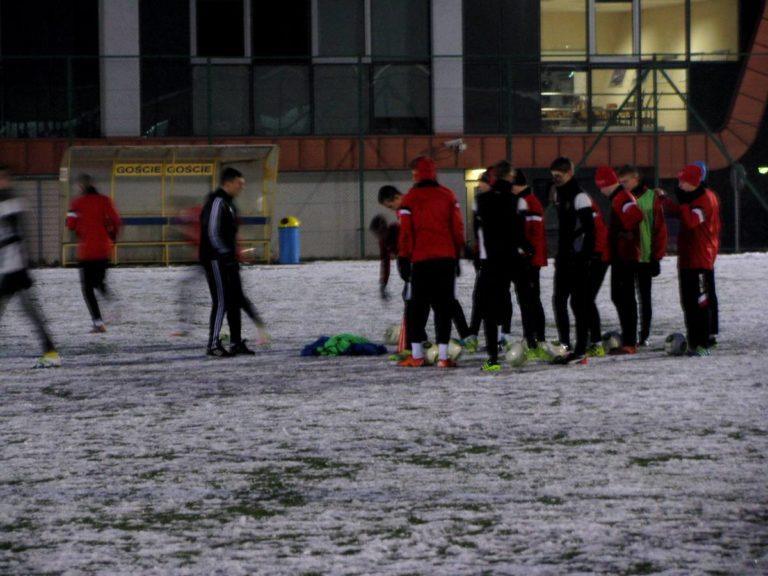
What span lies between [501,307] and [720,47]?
78.6ft

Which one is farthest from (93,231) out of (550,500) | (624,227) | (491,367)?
(550,500)

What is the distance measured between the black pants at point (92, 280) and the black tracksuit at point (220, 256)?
9.15ft

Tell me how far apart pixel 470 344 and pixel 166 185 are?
19.0 m

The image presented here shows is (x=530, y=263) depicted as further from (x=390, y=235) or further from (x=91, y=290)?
(x=91, y=290)

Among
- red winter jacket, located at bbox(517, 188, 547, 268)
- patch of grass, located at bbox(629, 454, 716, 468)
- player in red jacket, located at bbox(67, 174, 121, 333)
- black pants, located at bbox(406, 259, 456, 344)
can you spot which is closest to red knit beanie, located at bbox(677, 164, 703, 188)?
red winter jacket, located at bbox(517, 188, 547, 268)

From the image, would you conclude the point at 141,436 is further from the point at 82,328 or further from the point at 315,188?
the point at 315,188

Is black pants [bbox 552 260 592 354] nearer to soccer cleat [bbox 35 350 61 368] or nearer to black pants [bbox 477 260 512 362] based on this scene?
black pants [bbox 477 260 512 362]

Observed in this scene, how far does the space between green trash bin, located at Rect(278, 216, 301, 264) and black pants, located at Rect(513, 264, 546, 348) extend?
Result: 18087 millimetres

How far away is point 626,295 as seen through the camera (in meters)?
13.2

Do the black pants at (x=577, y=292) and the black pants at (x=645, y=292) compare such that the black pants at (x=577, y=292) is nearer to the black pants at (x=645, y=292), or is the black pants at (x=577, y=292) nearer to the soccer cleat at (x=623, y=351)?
the soccer cleat at (x=623, y=351)

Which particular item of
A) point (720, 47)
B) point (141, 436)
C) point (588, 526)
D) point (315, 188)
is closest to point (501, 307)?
point (141, 436)

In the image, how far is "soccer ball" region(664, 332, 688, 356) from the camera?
514 inches

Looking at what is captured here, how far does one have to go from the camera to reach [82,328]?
16750mm

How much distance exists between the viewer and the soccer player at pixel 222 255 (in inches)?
538
